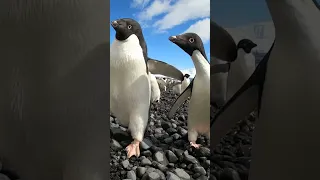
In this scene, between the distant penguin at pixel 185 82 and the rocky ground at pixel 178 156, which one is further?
the distant penguin at pixel 185 82

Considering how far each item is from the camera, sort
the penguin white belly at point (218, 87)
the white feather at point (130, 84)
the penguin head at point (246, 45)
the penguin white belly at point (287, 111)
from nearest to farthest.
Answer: the penguin white belly at point (287, 111) < the penguin head at point (246, 45) < the penguin white belly at point (218, 87) < the white feather at point (130, 84)

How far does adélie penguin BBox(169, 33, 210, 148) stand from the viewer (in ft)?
5.13

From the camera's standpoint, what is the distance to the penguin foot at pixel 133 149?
153cm

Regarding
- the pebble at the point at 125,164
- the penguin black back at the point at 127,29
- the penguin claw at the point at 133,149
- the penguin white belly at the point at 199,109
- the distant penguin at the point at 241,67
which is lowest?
the pebble at the point at 125,164

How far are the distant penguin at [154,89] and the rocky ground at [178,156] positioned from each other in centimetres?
9

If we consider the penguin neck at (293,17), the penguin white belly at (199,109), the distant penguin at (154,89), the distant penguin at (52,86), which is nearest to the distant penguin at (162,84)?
the distant penguin at (154,89)

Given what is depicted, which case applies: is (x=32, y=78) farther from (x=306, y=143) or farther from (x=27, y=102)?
(x=306, y=143)

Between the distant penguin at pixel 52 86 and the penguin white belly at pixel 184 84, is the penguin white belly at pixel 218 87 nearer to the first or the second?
the penguin white belly at pixel 184 84

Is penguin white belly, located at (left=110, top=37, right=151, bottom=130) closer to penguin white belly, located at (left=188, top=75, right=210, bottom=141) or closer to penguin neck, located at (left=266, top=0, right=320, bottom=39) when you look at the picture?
penguin white belly, located at (left=188, top=75, right=210, bottom=141)

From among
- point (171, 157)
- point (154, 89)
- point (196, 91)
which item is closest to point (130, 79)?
point (154, 89)

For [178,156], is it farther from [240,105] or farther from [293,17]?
[293,17]

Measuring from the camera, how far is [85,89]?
136cm

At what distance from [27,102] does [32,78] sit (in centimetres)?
11

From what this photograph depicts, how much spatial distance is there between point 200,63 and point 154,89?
297mm
